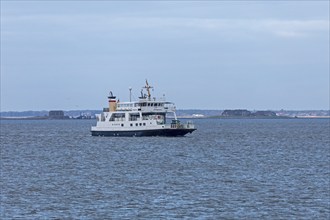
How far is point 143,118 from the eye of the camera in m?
129

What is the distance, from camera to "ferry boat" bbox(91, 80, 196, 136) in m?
128

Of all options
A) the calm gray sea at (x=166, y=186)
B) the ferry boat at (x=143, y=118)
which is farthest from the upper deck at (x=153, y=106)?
the calm gray sea at (x=166, y=186)

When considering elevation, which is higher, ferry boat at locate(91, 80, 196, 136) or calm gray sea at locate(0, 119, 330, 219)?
ferry boat at locate(91, 80, 196, 136)

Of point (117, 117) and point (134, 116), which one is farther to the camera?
point (117, 117)

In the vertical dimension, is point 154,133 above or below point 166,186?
above

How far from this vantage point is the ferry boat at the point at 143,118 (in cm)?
12794

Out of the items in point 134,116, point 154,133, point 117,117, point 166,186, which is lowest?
point 166,186

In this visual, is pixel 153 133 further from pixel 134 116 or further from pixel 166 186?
pixel 166 186

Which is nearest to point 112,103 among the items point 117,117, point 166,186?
point 117,117

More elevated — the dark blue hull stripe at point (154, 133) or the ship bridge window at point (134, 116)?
the ship bridge window at point (134, 116)

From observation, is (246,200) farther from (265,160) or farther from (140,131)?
(140,131)

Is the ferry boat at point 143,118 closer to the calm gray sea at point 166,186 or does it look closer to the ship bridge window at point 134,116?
the ship bridge window at point 134,116

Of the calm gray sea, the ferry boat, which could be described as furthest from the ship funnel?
the calm gray sea

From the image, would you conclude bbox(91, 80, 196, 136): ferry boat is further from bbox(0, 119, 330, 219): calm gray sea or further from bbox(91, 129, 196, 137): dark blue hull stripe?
bbox(0, 119, 330, 219): calm gray sea
